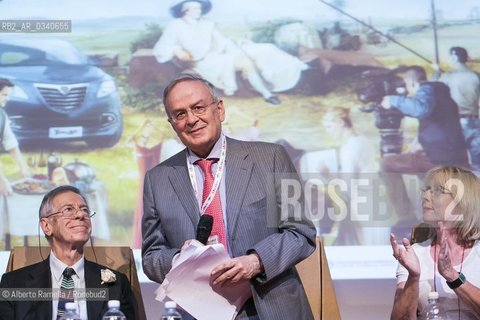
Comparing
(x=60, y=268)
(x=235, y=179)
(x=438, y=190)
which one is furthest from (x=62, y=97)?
(x=438, y=190)

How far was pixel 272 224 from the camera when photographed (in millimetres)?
2986

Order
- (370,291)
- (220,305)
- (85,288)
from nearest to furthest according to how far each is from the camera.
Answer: (220,305) → (85,288) → (370,291)

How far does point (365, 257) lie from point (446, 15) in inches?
54.5

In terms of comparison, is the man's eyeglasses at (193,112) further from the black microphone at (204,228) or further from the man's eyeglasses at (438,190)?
the man's eyeglasses at (438,190)

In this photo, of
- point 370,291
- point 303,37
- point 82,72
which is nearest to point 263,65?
point 303,37

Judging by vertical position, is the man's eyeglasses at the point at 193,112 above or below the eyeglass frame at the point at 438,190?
above

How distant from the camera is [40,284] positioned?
11.9ft

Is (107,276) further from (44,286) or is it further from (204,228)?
(204,228)

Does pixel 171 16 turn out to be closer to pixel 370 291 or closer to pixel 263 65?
pixel 263 65


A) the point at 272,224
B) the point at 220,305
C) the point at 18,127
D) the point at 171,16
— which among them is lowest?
the point at 220,305

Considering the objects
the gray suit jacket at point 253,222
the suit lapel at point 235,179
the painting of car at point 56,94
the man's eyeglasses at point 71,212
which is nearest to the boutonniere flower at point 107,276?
the man's eyeglasses at point 71,212

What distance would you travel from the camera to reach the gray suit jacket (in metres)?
2.87

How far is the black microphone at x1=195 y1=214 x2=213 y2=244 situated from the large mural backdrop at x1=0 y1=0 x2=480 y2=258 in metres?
1.71

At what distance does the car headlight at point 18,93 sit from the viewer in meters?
4.60
